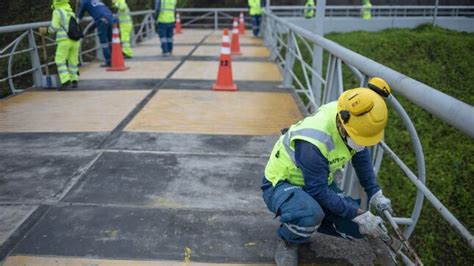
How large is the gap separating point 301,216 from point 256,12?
1371 centimetres

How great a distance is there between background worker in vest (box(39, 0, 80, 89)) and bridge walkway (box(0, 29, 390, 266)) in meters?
0.31

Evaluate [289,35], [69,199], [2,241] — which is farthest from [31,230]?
[289,35]

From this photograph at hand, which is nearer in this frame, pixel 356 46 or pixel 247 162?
pixel 247 162

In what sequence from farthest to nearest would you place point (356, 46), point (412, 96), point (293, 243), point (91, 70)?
point (356, 46) < point (91, 70) < point (293, 243) < point (412, 96)

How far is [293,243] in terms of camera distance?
278cm

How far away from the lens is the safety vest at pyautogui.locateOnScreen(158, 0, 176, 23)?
34.2 feet

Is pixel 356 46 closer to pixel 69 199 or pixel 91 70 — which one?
pixel 91 70

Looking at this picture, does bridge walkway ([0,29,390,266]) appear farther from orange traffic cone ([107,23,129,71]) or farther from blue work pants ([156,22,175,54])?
blue work pants ([156,22,175,54])

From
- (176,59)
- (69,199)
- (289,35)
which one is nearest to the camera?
(69,199)

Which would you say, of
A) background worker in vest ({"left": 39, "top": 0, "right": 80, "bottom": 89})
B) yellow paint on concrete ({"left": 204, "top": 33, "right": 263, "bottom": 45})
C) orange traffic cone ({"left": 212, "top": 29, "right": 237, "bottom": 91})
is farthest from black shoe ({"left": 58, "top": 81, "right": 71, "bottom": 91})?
yellow paint on concrete ({"left": 204, "top": 33, "right": 263, "bottom": 45})

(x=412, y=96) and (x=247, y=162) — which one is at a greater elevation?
(x=412, y=96)

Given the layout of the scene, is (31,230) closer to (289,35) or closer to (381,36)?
(289,35)

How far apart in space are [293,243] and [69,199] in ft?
6.10

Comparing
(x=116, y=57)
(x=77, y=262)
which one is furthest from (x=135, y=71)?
(x=77, y=262)
